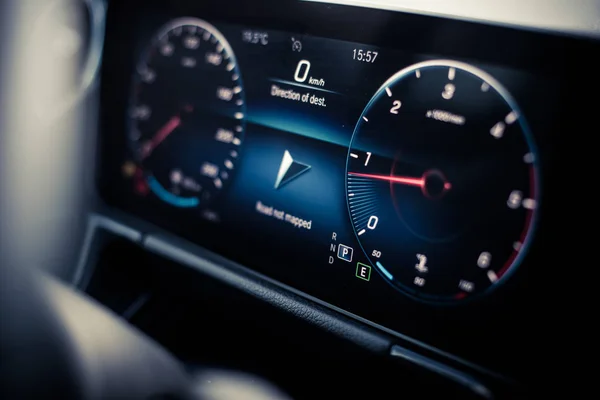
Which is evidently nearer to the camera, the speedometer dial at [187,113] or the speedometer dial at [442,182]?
the speedometer dial at [442,182]

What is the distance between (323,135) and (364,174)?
0.14 meters

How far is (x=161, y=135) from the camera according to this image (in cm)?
189

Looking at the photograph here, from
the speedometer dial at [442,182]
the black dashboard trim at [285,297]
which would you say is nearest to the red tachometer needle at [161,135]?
the black dashboard trim at [285,297]

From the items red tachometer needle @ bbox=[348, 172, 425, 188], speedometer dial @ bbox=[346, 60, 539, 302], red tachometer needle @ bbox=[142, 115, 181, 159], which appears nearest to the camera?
speedometer dial @ bbox=[346, 60, 539, 302]

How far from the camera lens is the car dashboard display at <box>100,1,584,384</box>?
1273 mm

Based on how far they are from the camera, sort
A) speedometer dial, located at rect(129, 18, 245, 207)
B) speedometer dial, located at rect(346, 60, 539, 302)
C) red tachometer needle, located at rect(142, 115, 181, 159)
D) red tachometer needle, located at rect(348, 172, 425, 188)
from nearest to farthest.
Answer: speedometer dial, located at rect(346, 60, 539, 302) < red tachometer needle, located at rect(348, 172, 425, 188) < speedometer dial, located at rect(129, 18, 245, 207) < red tachometer needle, located at rect(142, 115, 181, 159)

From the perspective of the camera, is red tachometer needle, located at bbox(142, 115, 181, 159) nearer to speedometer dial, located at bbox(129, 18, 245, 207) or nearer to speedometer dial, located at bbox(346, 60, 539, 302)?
speedometer dial, located at bbox(129, 18, 245, 207)

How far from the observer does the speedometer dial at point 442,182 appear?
1.27 m

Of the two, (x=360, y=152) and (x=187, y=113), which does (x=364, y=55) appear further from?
(x=187, y=113)

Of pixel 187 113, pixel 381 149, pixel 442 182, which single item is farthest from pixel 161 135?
pixel 442 182

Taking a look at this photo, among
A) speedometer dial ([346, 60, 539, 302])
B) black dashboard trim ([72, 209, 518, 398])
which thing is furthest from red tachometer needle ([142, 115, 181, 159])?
speedometer dial ([346, 60, 539, 302])

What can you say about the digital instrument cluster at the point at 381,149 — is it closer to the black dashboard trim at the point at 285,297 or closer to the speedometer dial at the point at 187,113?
the speedometer dial at the point at 187,113

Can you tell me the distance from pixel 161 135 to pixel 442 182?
884 millimetres

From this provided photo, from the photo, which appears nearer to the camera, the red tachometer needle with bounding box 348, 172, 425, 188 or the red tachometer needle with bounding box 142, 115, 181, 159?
the red tachometer needle with bounding box 348, 172, 425, 188
